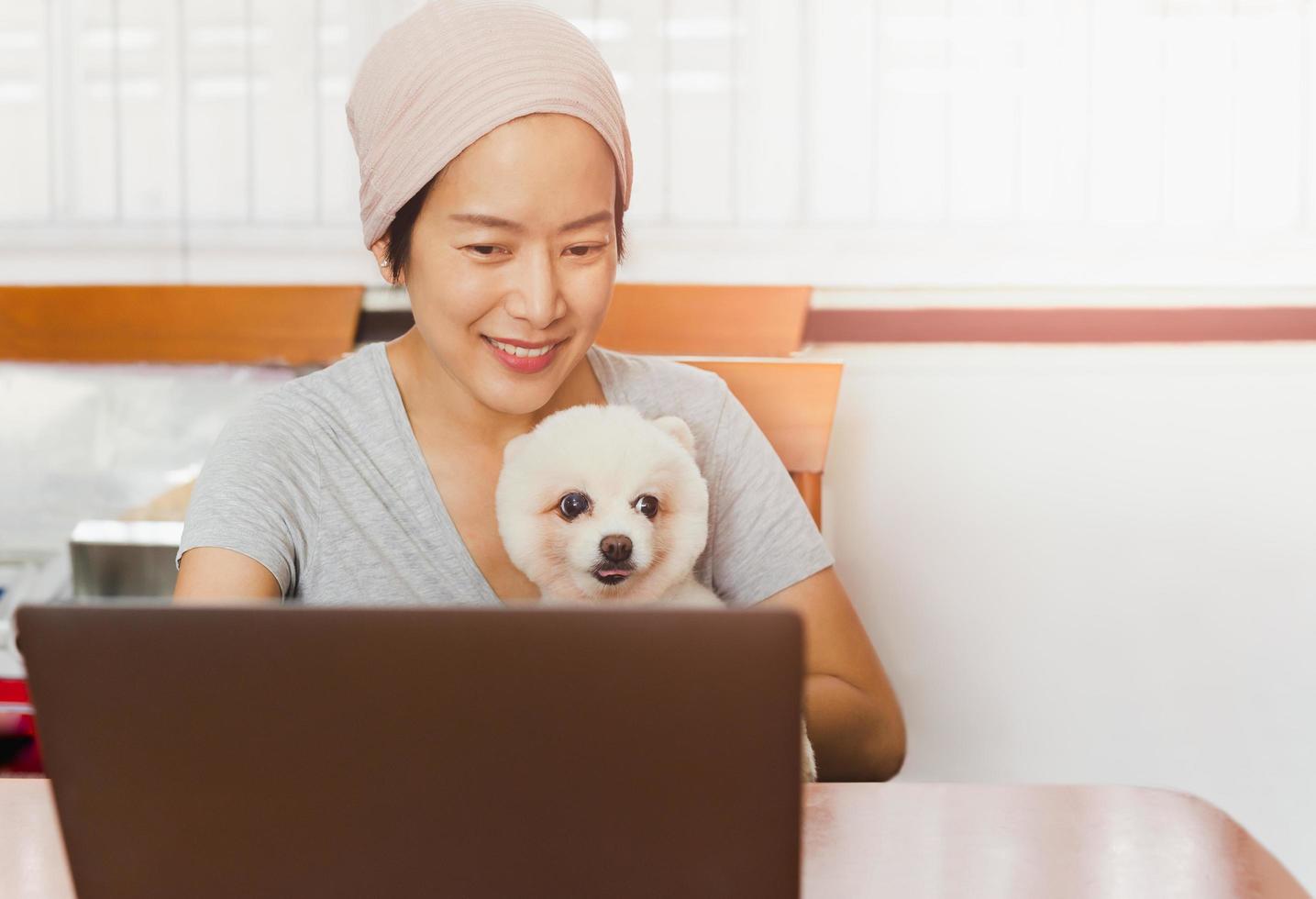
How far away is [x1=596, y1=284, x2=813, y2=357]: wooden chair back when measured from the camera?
1706mm

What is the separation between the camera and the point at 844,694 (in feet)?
3.45

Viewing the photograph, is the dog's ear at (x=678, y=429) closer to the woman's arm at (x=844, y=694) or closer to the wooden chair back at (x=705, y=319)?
the woman's arm at (x=844, y=694)

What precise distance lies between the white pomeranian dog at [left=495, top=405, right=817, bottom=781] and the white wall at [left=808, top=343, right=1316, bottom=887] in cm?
85

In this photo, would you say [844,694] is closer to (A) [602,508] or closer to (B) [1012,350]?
(A) [602,508]

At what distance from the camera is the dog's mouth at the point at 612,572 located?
3.00ft

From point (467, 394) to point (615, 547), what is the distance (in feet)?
0.83

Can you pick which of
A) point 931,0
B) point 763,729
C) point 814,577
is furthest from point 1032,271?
point 763,729

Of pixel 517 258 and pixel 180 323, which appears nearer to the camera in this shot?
pixel 517 258

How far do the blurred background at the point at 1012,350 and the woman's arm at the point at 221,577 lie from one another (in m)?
0.82

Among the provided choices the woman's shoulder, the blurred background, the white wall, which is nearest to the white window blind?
the blurred background

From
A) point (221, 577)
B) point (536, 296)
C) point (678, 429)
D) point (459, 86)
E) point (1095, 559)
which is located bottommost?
point (1095, 559)

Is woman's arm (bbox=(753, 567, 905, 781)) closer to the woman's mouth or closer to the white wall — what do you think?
the woman's mouth

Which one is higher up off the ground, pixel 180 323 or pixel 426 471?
pixel 180 323

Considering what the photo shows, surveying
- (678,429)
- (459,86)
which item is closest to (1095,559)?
(678,429)
